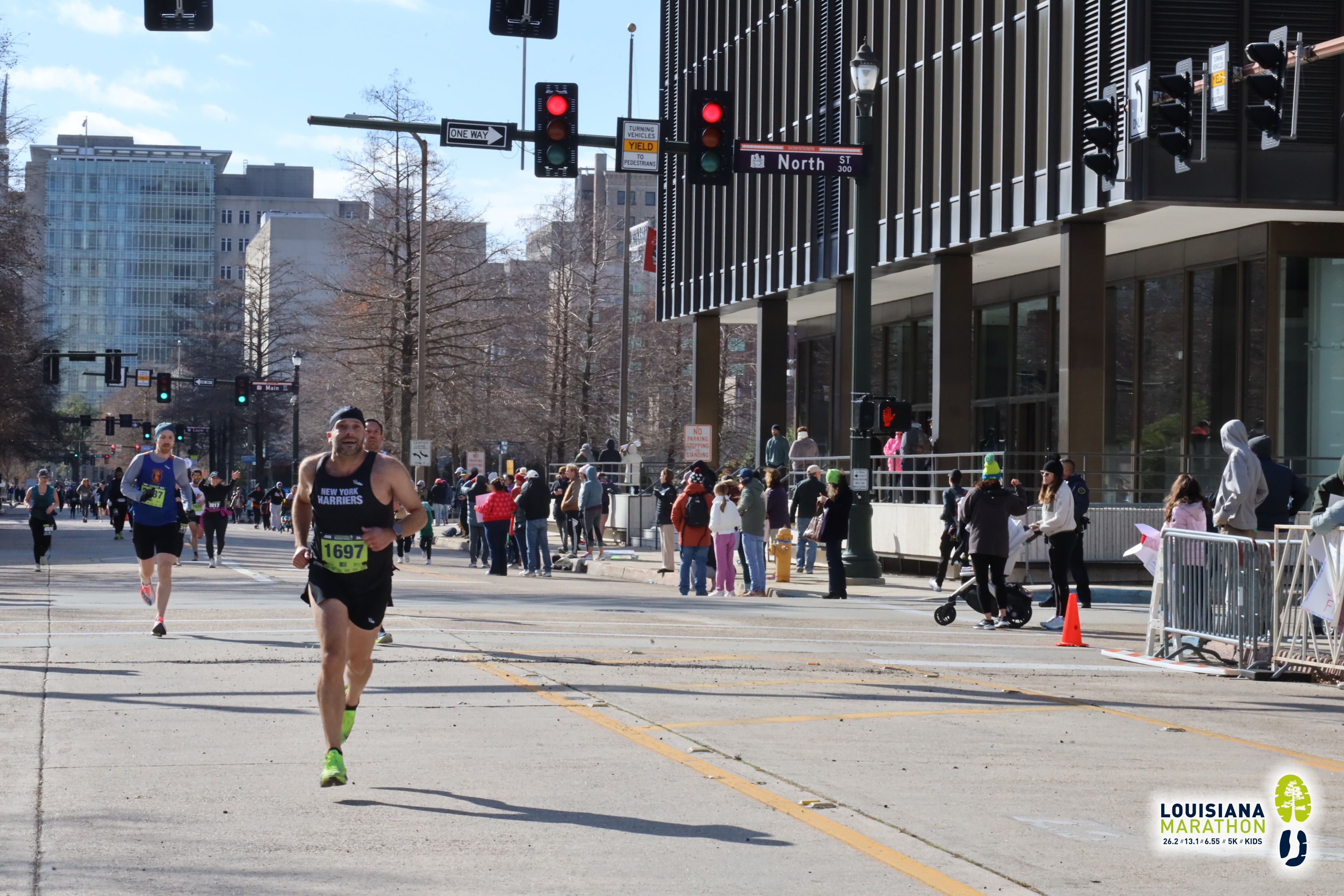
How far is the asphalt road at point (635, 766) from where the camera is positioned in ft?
21.0

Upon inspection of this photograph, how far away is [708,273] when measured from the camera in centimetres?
4884

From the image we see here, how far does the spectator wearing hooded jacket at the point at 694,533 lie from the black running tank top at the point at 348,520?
1538 cm

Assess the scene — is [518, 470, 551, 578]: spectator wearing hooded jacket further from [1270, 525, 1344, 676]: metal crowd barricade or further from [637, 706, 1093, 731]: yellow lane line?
[637, 706, 1093, 731]: yellow lane line

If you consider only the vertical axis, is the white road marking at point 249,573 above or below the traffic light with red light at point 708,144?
below

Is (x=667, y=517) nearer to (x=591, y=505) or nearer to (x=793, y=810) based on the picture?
(x=591, y=505)

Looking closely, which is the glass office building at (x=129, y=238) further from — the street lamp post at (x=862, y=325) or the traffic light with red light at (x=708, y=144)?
the traffic light with red light at (x=708, y=144)

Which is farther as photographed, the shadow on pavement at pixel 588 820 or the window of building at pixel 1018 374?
the window of building at pixel 1018 374

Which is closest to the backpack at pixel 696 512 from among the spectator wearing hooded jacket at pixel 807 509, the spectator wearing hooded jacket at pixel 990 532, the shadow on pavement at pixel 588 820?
the spectator wearing hooded jacket at pixel 807 509

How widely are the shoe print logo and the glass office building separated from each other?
187779 mm

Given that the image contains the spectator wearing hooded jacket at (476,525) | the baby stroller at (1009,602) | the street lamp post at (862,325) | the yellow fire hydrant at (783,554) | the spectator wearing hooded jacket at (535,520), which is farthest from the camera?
the spectator wearing hooded jacket at (476,525)

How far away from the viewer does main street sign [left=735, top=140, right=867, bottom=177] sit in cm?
2219

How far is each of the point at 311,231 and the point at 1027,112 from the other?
436 ft

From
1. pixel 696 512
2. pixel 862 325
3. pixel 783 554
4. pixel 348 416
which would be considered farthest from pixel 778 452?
pixel 348 416

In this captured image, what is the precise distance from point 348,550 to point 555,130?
12285 millimetres
